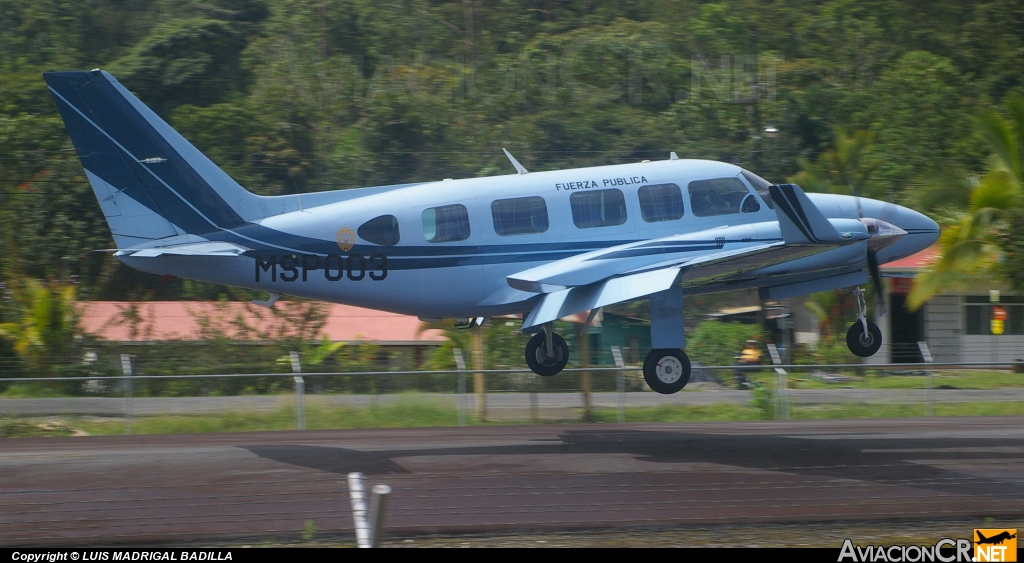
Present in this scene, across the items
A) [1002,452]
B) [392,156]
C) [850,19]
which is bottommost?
[1002,452]

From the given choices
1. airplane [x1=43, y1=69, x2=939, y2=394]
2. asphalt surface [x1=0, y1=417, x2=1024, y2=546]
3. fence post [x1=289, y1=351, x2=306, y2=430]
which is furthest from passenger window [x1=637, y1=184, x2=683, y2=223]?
fence post [x1=289, y1=351, x2=306, y2=430]

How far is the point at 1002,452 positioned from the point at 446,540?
32.5 ft

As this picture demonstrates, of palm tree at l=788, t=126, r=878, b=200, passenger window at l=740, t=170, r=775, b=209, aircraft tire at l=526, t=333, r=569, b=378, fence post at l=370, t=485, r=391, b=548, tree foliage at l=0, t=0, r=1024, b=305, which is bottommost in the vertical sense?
fence post at l=370, t=485, r=391, b=548

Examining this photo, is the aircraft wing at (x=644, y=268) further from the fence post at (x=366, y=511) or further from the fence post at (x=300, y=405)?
the fence post at (x=300, y=405)

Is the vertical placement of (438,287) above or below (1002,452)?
above

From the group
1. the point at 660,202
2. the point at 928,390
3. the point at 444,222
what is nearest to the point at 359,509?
the point at 444,222

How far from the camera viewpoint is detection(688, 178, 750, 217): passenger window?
661 inches

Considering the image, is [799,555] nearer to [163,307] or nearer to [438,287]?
[438,287]

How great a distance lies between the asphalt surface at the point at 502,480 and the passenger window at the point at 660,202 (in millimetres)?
→ 3757

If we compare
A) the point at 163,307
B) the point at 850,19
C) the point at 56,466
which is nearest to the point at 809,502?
the point at 56,466

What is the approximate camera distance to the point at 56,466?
15.2 metres

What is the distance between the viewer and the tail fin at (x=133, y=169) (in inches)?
638

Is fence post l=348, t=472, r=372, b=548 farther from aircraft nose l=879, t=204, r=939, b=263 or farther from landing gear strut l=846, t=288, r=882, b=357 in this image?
aircraft nose l=879, t=204, r=939, b=263

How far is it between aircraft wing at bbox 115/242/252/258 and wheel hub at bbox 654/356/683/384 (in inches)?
270
